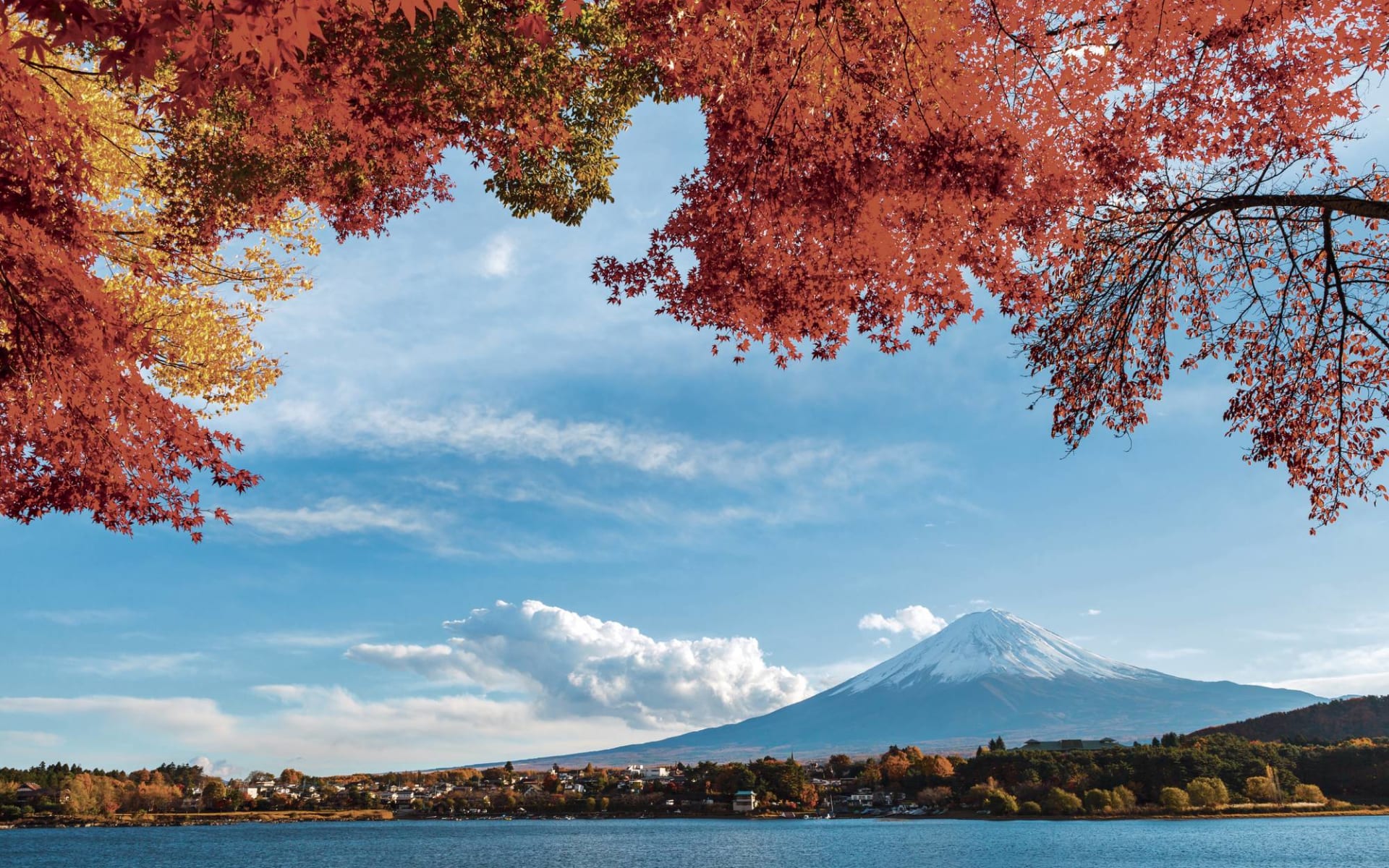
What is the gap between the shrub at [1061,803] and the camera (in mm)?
124875

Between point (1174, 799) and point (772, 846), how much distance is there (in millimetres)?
51095

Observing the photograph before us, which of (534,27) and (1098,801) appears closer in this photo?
(534,27)

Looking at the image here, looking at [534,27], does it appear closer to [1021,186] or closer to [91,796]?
[1021,186]

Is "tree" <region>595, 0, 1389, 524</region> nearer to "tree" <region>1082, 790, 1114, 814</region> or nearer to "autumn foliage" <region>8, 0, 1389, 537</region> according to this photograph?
"autumn foliage" <region>8, 0, 1389, 537</region>

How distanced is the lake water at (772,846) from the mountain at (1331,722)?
1463 centimetres

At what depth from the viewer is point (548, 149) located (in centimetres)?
1299

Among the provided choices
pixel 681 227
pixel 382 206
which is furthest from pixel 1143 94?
pixel 382 206

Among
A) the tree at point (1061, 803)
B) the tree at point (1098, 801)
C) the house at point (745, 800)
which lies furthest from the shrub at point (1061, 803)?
the house at point (745, 800)

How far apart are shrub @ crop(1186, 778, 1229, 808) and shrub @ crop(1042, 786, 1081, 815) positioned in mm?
14088

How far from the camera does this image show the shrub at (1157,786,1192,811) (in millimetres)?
115319

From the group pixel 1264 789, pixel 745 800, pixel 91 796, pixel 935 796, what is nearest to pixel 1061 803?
pixel 1264 789

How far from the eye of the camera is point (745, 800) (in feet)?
570

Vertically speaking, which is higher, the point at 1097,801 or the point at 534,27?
the point at 534,27

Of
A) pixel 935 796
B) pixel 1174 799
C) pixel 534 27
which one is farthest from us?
pixel 935 796
